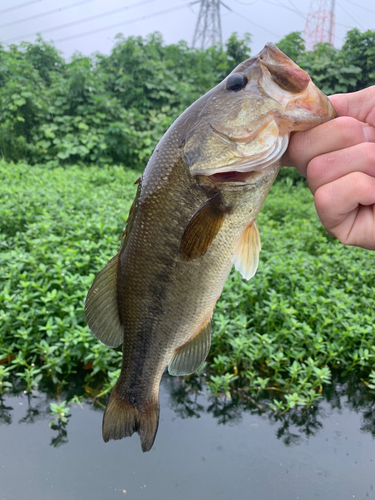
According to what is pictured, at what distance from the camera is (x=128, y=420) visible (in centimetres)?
152

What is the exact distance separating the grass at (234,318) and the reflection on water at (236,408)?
0.07 metres

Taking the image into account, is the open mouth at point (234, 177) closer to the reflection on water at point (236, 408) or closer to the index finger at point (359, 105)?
the index finger at point (359, 105)

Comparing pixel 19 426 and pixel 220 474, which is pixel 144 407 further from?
pixel 19 426

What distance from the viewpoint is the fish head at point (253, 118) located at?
116 centimetres

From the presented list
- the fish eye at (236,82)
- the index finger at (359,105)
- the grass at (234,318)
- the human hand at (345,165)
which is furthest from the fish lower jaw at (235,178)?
the grass at (234,318)

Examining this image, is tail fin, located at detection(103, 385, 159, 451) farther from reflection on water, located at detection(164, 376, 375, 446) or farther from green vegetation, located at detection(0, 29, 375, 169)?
green vegetation, located at detection(0, 29, 375, 169)

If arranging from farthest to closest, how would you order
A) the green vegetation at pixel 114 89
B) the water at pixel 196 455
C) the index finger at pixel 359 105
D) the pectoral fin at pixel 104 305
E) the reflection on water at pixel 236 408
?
the green vegetation at pixel 114 89
the reflection on water at pixel 236 408
the water at pixel 196 455
the pectoral fin at pixel 104 305
the index finger at pixel 359 105

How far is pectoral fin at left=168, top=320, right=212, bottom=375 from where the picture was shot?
149 centimetres

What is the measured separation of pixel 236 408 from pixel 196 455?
407 millimetres

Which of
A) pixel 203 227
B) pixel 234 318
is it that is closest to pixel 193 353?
pixel 203 227

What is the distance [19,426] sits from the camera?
2266mm

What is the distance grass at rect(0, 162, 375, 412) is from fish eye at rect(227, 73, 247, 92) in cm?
176

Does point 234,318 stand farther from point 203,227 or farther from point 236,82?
point 236,82

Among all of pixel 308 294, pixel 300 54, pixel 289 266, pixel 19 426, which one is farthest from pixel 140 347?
pixel 300 54
